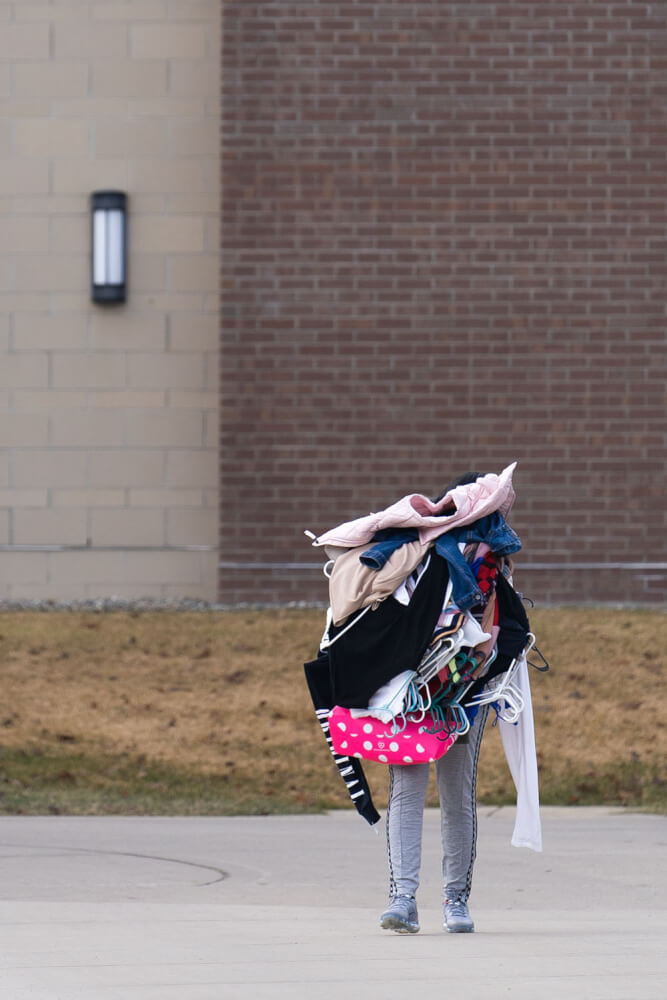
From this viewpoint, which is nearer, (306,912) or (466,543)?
(466,543)

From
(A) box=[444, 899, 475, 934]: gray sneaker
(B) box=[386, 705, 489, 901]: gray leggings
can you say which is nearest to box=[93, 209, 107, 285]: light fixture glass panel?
(B) box=[386, 705, 489, 901]: gray leggings

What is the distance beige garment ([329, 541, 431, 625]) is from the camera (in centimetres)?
582

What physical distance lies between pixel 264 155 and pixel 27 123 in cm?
247

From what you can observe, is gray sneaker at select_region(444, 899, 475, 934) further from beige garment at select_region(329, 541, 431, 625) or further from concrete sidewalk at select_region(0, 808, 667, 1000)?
beige garment at select_region(329, 541, 431, 625)

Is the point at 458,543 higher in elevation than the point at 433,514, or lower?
lower

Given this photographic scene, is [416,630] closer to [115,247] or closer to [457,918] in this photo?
[457,918]

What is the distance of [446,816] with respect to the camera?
604 cm

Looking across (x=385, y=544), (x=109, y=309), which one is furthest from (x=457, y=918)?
(x=109, y=309)

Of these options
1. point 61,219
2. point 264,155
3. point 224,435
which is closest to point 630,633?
point 224,435

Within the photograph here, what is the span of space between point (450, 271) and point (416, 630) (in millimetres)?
8988

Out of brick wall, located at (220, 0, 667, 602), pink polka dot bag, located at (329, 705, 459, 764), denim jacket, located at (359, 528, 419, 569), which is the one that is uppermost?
brick wall, located at (220, 0, 667, 602)

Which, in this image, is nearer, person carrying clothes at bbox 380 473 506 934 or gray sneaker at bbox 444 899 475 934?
person carrying clothes at bbox 380 473 506 934

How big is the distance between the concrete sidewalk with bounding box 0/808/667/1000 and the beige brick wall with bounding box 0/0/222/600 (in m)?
5.79

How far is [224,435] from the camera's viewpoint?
14445 millimetres
